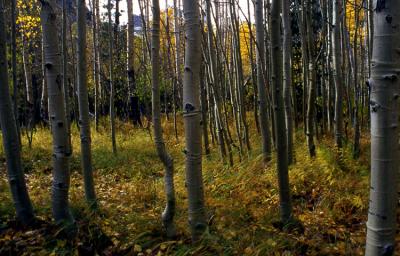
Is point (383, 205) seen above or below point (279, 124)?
below

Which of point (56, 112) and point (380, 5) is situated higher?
point (380, 5)

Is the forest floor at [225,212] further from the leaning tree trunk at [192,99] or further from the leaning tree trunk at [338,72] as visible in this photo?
the leaning tree trunk at [192,99]

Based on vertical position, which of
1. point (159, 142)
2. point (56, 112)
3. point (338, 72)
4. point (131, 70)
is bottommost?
point (159, 142)

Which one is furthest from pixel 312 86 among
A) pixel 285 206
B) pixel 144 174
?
pixel 144 174

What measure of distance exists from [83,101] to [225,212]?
2086 mm

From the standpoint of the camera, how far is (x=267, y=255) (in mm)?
3439

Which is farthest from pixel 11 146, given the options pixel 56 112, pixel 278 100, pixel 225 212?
pixel 278 100

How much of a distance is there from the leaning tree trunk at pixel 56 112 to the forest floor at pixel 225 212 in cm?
30

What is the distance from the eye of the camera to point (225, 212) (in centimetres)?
464

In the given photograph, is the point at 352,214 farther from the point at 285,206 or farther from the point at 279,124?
the point at 279,124

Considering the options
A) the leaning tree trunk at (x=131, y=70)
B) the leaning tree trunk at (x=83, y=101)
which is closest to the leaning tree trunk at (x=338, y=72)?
the leaning tree trunk at (x=83, y=101)

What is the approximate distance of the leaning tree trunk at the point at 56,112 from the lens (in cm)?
353

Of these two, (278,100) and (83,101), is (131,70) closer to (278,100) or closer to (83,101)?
(83,101)

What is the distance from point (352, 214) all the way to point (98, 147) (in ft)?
23.5
